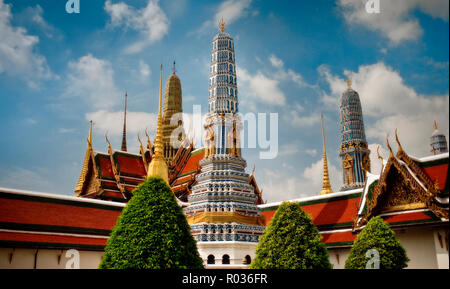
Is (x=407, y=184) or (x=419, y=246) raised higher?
(x=407, y=184)

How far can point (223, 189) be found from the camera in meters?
24.8

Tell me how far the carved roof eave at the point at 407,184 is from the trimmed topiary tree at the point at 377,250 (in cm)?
282

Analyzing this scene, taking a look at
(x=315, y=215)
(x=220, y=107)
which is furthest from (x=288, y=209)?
(x=220, y=107)

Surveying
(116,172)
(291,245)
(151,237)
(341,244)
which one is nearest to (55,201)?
(116,172)

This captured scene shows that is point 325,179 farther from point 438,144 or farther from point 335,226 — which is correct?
point 438,144

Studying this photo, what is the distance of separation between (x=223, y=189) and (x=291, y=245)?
1300 cm

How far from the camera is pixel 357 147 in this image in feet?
155

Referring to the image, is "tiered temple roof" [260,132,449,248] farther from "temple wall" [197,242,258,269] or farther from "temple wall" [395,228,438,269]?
"temple wall" [197,242,258,269]

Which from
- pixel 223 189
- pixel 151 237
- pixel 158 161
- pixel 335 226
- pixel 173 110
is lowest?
pixel 151 237

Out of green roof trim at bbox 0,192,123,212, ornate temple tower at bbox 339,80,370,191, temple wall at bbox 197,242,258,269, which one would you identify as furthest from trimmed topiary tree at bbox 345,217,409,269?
ornate temple tower at bbox 339,80,370,191

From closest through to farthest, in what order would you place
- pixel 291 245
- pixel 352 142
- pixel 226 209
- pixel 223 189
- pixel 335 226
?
pixel 291 245
pixel 335 226
pixel 226 209
pixel 223 189
pixel 352 142

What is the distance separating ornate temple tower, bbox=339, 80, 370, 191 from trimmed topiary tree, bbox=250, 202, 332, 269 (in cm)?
3417

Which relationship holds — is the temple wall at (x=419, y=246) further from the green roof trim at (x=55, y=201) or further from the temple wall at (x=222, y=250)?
the green roof trim at (x=55, y=201)
